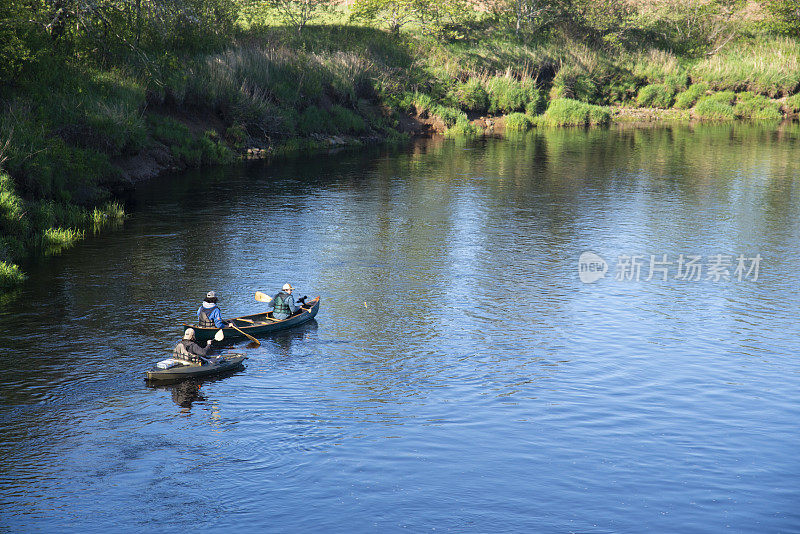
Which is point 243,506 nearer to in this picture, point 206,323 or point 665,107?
point 206,323

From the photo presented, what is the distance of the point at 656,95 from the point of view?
7469 centimetres

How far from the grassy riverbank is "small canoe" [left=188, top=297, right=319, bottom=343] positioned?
8.11 meters

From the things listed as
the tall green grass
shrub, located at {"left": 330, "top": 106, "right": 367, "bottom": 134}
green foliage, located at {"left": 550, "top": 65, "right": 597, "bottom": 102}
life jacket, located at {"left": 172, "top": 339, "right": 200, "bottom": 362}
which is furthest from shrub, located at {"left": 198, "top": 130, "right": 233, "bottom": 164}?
the tall green grass

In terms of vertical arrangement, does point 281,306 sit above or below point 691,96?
below

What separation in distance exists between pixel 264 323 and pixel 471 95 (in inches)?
1900

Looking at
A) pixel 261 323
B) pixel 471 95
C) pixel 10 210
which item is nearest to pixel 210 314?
pixel 261 323

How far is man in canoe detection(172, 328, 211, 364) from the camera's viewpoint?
17.9 meters

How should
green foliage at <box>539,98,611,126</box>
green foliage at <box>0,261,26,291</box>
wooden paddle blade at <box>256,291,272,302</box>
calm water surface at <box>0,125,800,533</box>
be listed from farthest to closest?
green foliage at <box>539,98,611,126</box>
green foliage at <box>0,261,26,291</box>
wooden paddle blade at <box>256,291,272,302</box>
calm water surface at <box>0,125,800,533</box>

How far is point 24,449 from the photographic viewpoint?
1452 cm

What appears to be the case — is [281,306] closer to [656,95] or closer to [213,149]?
[213,149]

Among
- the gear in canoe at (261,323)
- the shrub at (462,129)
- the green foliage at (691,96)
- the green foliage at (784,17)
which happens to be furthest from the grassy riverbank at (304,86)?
the gear in canoe at (261,323)

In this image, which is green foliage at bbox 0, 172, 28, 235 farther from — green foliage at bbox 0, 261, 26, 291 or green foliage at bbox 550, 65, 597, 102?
green foliage at bbox 550, 65, 597, 102

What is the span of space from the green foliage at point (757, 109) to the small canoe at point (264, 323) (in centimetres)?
6245

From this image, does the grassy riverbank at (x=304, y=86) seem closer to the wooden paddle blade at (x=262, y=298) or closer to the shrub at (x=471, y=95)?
the shrub at (x=471, y=95)
